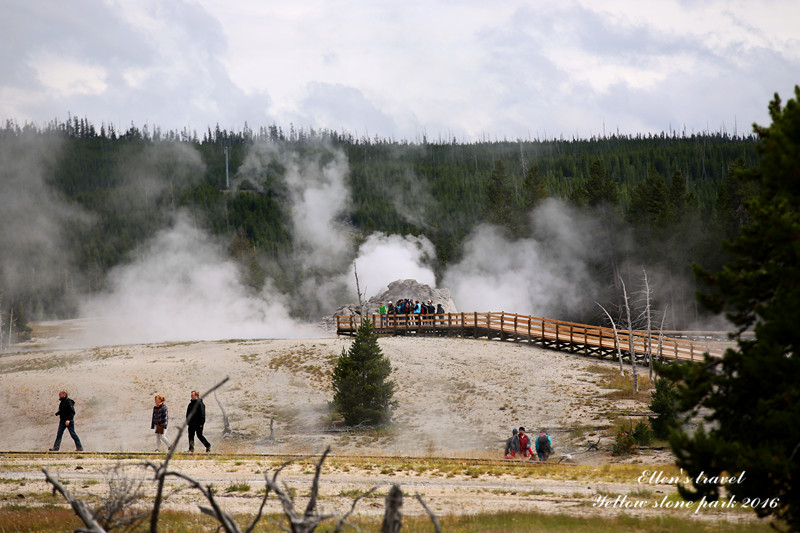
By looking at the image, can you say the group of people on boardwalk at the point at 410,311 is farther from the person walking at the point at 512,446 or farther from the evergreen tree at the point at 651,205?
the evergreen tree at the point at 651,205

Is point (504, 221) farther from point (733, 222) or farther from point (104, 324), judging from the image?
point (104, 324)

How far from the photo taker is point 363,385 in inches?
992

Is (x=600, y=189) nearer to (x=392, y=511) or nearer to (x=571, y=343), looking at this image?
(x=571, y=343)

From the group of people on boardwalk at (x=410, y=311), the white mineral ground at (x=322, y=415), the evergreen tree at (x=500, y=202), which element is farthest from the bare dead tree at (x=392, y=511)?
the evergreen tree at (x=500, y=202)

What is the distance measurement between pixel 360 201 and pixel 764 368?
108698 mm

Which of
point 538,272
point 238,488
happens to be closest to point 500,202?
Answer: point 538,272

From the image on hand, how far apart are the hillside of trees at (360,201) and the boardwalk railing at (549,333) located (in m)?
16.6

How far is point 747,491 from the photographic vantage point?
21.9ft

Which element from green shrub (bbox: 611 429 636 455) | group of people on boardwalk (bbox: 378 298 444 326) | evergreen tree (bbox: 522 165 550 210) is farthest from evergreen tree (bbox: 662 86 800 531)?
evergreen tree (bbox: 522 165 550 210)

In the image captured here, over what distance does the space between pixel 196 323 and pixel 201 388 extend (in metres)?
34.5

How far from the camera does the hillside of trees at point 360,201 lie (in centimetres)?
5734

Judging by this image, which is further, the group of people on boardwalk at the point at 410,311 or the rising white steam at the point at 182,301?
the rising white steam at the point at 182,301

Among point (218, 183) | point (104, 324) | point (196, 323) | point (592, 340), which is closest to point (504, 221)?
point (196, 323)

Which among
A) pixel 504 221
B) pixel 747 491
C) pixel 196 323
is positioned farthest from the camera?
pixel 504 221
